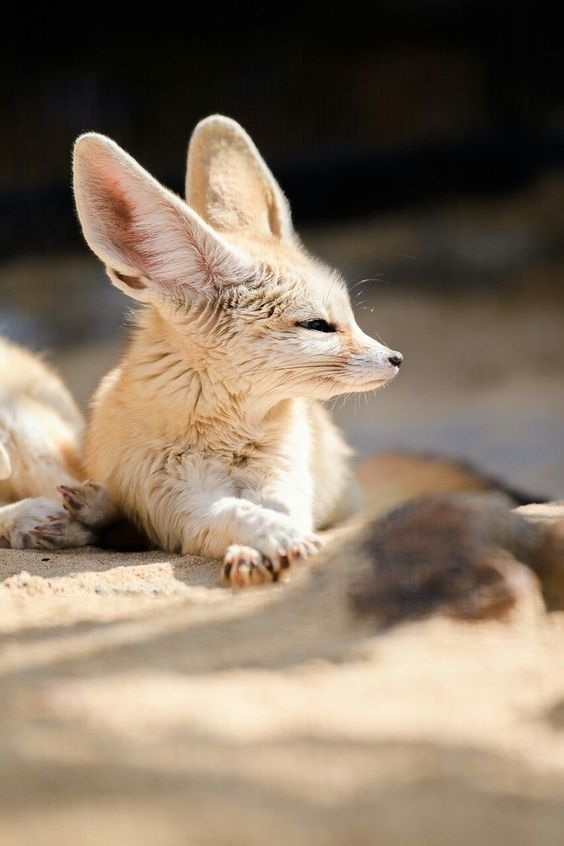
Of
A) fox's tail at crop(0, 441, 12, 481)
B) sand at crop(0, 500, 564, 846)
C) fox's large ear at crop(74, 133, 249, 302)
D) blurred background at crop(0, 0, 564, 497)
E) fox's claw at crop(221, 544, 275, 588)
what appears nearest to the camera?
sand at crop(0, 500, 564, 846)

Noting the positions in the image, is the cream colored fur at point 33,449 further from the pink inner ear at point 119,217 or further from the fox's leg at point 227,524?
the pink inner ear at point 119,217

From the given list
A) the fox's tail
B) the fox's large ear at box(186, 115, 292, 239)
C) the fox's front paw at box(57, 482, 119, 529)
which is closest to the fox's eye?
the fox's large ear at box(186, 115, 292, 239)

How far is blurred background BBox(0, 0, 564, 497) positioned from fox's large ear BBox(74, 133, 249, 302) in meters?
4.03

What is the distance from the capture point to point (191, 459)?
3.42 meters

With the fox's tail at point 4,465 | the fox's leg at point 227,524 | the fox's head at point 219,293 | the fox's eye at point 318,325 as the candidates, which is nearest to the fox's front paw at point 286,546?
the fox's leg at point 227,524

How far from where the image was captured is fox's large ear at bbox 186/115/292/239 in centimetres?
417

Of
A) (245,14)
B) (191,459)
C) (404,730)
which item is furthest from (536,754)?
(245,14)

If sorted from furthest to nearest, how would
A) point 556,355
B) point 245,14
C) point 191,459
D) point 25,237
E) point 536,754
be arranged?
point 25,237 → point 245,14 → point 556,355 → point 191,459 → point 536,754

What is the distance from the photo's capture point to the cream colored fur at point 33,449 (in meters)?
3.56

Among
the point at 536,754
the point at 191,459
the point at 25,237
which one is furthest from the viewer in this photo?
the point at 25,237

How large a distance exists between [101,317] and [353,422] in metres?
2.48

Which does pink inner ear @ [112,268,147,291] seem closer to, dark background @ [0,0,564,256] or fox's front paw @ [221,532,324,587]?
fox's front paw @ [221,532,324,587]

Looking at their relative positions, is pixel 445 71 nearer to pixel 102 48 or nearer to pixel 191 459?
pixel 102 48

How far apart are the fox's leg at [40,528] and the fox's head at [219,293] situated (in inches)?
28.5
